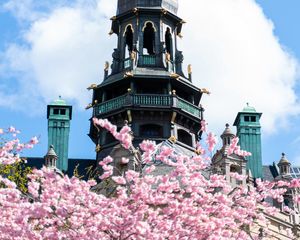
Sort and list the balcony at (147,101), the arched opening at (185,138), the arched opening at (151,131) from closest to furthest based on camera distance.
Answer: the balcony at (147,101)
the arched opening at (151,131)
the arched opening at (185,138)

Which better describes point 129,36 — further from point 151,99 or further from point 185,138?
point 185,138

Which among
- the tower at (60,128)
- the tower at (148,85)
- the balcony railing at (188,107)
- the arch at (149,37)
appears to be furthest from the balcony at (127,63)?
the tower at (60,128)

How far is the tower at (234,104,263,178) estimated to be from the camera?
72.4m

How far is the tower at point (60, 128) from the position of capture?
231ft

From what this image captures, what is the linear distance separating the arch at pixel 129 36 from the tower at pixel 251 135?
15686mm

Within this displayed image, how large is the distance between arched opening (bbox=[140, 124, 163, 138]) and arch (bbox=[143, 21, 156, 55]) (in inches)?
298

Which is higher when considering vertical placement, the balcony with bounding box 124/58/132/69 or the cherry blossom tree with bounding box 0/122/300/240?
the balcony with bounding box 124/58/132/69

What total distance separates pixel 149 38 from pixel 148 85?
20.3ft

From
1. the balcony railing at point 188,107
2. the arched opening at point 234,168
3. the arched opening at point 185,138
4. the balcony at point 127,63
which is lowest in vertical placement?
the arched opening at point 234,168

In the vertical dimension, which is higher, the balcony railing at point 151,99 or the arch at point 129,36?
the arch at point 129,36

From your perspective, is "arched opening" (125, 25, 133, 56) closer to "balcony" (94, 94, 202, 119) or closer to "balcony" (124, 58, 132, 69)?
"balcony" (124, 58, 132, 69)

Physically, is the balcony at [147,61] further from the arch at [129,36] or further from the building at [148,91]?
the arch at [129,36]

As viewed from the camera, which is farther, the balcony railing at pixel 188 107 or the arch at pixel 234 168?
the balcony railing at pixel 188 107

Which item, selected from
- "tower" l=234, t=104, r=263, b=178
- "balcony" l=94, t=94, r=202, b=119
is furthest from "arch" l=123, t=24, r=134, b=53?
"tower" l=234, t=104, r=263, b=178
